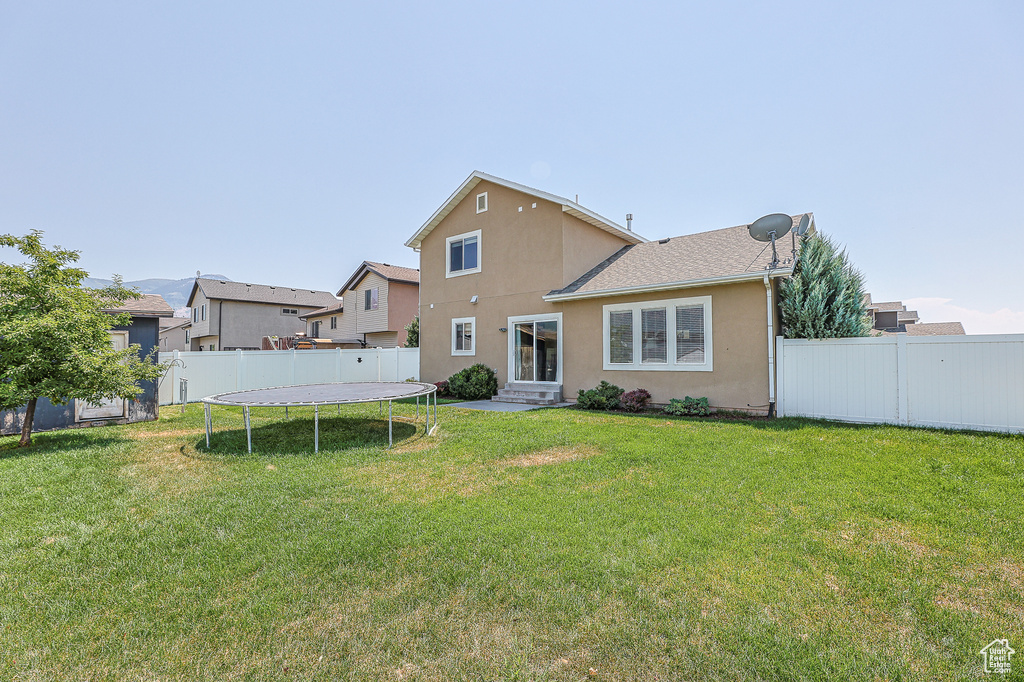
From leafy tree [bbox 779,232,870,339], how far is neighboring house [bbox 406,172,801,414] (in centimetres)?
40

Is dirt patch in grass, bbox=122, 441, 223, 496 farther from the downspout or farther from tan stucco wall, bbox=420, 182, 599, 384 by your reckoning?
the downspout

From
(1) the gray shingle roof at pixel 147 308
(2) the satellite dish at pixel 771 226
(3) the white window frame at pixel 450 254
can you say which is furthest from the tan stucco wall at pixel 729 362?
(1) the gray shingle roof at pixel 147 308

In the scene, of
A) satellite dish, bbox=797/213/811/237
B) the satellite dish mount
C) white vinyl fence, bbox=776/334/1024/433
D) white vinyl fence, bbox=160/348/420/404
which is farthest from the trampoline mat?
satellite dish, bbox=797/213/811/237

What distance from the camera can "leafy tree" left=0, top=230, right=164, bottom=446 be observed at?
252 inches

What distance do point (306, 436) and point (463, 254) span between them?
339 inches

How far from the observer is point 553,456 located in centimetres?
596

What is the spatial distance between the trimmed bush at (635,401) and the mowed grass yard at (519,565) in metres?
4.01

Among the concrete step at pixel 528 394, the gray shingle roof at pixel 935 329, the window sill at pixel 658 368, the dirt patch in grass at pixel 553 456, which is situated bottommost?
the dirt patch in grass at pixel 553 456

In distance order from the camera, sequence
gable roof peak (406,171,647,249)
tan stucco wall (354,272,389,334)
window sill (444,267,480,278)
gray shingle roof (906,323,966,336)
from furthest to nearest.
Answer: tan stucco wall (354,272,389,334) < gray shingle roof (906,323,966,336) < window sill (444,267,480,278) < gable roof peak (406,171,647,249)

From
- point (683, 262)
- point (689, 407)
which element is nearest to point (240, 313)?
point (683, 262)

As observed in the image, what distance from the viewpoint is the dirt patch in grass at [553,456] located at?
5.65m

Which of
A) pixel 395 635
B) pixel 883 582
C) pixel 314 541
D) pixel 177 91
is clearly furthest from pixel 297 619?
pixel 177 91

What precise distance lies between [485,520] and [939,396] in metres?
8.10

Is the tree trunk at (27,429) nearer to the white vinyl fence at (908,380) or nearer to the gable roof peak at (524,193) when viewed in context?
the gable roof peak at (524,193)
